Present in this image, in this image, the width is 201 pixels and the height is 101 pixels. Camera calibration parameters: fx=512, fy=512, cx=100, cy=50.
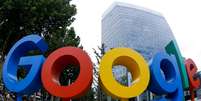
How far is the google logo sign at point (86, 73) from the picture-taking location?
1565 centimetres

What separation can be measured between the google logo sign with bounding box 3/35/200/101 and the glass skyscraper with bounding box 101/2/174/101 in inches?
892

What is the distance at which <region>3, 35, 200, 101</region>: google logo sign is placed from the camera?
51.3 feet

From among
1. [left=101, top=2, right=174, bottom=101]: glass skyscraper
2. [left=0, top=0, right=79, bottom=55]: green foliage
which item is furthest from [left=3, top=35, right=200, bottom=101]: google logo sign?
[left=101, top=2, right=174, bottom=101]: glass skyscraper

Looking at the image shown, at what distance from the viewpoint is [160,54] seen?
1677 centimetres

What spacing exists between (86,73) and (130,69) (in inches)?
70.2

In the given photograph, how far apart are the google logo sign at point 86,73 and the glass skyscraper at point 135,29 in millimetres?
22657

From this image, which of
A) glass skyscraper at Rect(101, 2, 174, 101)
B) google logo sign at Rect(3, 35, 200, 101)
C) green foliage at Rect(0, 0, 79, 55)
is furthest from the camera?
glass skyscraper at Rect(101, 2, 174, 101)

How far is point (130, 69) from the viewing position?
16656 mm

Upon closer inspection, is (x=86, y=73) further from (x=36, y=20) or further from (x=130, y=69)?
(x=36, y=20)

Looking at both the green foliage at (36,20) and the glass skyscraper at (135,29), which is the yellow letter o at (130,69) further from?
the glass skyscraper at (135,29)

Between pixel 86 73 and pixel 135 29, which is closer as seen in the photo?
pixel 86 73

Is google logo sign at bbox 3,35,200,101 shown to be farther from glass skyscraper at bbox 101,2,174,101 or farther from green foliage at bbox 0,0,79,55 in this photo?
glass skyscraper at bbox 101,2,174,101

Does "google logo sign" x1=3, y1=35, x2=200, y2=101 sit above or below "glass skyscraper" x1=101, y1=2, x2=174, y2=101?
below

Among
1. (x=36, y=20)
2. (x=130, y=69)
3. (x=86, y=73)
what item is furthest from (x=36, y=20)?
(x=86, y=73)
